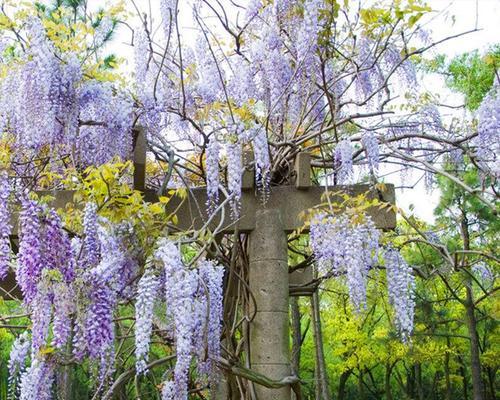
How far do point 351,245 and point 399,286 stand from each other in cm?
33

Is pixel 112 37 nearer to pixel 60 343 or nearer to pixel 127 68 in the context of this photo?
pixel 127 68

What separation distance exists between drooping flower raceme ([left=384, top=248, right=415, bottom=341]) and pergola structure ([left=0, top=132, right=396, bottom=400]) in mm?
254

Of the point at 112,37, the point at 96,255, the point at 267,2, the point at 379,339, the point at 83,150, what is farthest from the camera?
the point at 379,339

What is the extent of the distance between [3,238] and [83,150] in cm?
61

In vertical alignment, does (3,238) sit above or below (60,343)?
above

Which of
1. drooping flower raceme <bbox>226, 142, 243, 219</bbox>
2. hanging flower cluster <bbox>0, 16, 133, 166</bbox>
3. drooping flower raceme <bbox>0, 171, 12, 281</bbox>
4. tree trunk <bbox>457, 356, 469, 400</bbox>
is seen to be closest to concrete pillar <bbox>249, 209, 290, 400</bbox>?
drooping flower raceme <bbox>226, 142, 243, 219</bbox>

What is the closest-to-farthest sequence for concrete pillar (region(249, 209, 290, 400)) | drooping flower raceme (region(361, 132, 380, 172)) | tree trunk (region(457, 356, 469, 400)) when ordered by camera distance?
concrete pillar (region(249, 209, 290, 400)) < drooping flower raceme (region(361, 132, 380, 172)) < tree trunk (region(457, 356, 469, 400))

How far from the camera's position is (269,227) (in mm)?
3100

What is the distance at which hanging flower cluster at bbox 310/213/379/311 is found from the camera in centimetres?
316

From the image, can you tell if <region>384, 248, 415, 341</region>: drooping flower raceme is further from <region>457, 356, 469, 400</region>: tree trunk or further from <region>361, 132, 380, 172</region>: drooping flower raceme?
<region>457, 356, 469, 400</region>: tree trunk

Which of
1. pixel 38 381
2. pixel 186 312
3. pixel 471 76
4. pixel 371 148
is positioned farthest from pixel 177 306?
pixel 471 76

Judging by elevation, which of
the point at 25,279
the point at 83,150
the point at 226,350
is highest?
the point at 83,150

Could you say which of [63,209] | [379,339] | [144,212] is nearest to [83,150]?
[63,209]

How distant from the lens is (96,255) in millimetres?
2754
